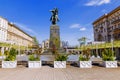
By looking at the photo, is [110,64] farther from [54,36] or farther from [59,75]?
[54,36]

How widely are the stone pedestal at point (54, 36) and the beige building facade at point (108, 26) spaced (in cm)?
3187

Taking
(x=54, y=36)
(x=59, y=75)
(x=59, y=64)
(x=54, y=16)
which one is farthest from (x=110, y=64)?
(x=54, y=16)

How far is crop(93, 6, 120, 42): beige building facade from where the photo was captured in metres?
55.3

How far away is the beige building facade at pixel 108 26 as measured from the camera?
55287 mm

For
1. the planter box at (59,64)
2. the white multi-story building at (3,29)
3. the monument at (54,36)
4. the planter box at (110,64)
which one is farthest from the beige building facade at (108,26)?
the planter box at (59,64)

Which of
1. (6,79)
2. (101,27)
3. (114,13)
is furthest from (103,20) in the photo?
(6,79)

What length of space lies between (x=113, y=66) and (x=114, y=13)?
4587 centimetres

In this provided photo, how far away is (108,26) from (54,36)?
137 ft

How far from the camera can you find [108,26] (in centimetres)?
6366

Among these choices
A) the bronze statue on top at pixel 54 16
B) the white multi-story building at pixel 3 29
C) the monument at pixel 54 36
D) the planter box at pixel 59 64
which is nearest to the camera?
the planter box at pixel 59 64

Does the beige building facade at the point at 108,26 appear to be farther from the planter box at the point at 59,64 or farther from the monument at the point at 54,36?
the planter box at the point at 59,64

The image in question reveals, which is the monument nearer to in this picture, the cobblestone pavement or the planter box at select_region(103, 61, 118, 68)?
the planter box at select_region(103, 61, 118, 68)

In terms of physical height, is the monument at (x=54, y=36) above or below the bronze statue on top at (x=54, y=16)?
below

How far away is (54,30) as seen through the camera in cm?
2702
